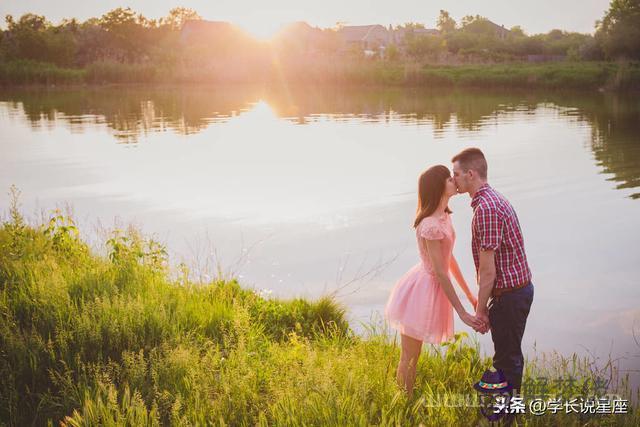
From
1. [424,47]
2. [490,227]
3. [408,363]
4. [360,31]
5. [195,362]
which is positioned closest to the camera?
[490,227]

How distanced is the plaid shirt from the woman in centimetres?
28

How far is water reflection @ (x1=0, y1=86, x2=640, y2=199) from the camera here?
72.5ft

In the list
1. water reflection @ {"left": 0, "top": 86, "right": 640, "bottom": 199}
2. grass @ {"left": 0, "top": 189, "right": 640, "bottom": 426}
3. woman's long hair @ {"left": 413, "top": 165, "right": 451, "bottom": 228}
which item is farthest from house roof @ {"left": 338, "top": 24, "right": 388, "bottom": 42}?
woman's long hair @ {"left": 413, "top": 165, "right": 451, "bottom": 228}

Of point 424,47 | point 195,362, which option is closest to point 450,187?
point 195,362

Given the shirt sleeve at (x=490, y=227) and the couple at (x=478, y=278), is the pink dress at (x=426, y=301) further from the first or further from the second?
the shirt sleeve at (x=490, y=227)

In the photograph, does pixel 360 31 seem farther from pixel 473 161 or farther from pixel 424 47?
pixel 473 161

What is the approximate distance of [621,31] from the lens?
46.2 m

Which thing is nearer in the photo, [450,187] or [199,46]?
[450,187]

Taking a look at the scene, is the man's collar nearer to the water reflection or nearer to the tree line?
the water reflection

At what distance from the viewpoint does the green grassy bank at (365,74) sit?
130 feet

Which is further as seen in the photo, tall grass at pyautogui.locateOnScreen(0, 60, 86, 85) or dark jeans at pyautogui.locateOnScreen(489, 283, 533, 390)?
tall grass at pyautogui.locateOnScreen(0, 60, 86, 85)

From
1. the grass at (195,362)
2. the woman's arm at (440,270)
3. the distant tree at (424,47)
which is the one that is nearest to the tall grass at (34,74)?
the distant tree at (424,47)

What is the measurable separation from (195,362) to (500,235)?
95.1 inches

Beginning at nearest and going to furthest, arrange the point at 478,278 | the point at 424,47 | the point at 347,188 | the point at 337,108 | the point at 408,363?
the point at 478,278, the point at 408,363, the point at 347,188, the point at 337,108, the point at 424,47
